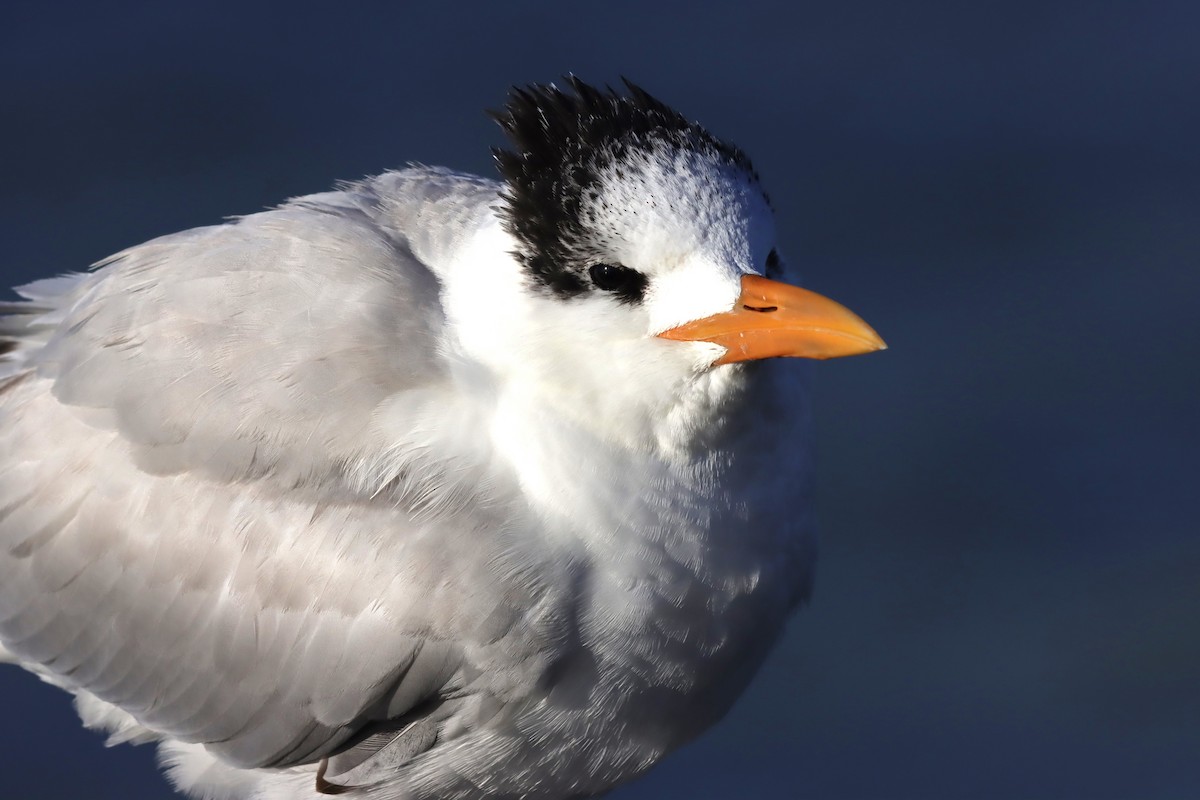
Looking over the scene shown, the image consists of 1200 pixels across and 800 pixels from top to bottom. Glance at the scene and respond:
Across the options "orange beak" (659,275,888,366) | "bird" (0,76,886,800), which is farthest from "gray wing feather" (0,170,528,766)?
"orange beak" (659,275,888,366)

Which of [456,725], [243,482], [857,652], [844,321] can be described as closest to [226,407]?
[243,482]

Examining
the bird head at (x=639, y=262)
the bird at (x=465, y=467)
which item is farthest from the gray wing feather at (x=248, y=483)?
the bird head at (x=639, y=262)

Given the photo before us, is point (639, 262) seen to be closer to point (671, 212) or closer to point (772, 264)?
point (671, 212)

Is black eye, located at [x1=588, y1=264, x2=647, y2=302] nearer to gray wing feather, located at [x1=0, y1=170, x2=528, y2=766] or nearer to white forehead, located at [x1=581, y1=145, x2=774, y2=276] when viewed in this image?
white forehead, located at [x1=581, y1=145, x2=774, y2=276]

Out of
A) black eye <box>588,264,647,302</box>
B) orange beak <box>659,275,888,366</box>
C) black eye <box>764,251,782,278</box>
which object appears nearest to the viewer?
orange beak <box>659,275,888,366</box>

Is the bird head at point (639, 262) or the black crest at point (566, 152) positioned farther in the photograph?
the black crest at point (566, 152)

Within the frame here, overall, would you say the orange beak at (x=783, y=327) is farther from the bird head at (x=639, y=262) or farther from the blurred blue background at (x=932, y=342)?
the blurred blue background at (x=932, y=342)
